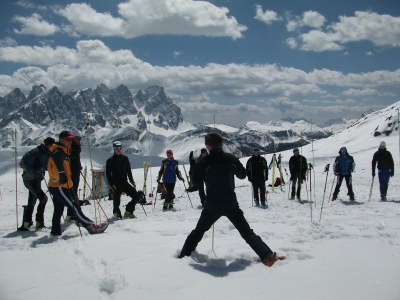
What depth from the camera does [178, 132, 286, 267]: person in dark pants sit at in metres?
5.75

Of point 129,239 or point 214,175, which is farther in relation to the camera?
point 129,239

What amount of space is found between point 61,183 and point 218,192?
12.1 ft

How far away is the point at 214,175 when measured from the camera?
580cm

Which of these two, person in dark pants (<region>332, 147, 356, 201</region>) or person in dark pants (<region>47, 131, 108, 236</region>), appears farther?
person in dark pants (<region>332, 147, 356, 201</region>)

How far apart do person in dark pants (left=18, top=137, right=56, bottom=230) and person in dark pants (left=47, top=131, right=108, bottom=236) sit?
1.48 m

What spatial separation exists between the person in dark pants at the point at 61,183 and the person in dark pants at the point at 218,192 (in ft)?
9.61

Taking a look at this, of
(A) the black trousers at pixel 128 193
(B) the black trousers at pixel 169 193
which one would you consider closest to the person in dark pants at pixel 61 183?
(A) the black trousers at pixel 128 193

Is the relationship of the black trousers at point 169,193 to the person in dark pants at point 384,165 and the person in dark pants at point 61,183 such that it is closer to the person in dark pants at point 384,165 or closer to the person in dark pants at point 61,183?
the person in dark pants at point 61,183

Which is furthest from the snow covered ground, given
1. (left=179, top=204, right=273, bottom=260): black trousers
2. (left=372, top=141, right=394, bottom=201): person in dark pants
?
(left=372, top=141, right=394, bottom=201): person in dark pants

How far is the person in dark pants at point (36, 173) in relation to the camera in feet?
30.2

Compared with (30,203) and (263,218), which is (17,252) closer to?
(30,203)

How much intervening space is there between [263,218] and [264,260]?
457 centimetres

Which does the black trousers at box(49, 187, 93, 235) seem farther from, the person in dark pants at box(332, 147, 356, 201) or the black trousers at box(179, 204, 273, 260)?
the person in dark pants at box(332, 147, 356, 201)

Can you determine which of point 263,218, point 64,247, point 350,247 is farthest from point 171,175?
point 350,247
